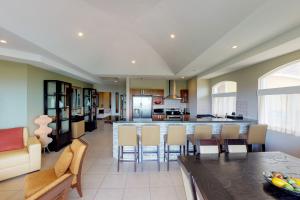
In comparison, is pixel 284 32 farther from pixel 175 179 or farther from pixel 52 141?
pixel 52 141

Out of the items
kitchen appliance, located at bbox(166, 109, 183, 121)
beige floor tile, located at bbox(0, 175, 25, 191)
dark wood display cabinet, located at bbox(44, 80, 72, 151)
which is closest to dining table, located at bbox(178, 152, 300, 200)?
beige floor tile, located at bbox(0, 175, 25, 191)

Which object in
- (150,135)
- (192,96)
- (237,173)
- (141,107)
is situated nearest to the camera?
(237,173)

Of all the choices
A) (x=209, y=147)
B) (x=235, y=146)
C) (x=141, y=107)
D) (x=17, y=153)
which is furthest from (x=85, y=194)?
(x=141, y=107)

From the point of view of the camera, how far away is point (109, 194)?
9.43ft

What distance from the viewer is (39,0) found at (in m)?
2.69

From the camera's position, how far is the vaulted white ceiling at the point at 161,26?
229 centimetres

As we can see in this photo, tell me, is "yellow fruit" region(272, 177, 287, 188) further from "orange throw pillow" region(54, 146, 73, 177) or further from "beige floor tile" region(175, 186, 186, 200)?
"orange throw pillow" region(54, 146, 73, 177)

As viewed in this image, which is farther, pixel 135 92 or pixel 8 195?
pixel 135 92

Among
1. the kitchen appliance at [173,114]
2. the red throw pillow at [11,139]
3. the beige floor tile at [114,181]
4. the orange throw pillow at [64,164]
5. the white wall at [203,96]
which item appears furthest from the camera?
the kitchen appliance at [173,114]

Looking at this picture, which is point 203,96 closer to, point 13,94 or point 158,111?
point 158,111

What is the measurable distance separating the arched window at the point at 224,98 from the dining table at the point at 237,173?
3537 millimetres

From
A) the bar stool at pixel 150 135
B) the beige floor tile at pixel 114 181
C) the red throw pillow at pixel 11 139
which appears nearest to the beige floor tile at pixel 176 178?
the bar stool at pixel 150 135

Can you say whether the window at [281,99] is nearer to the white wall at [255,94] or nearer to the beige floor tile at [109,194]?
the white wall at [255,94]

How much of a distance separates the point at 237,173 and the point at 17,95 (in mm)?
5006
